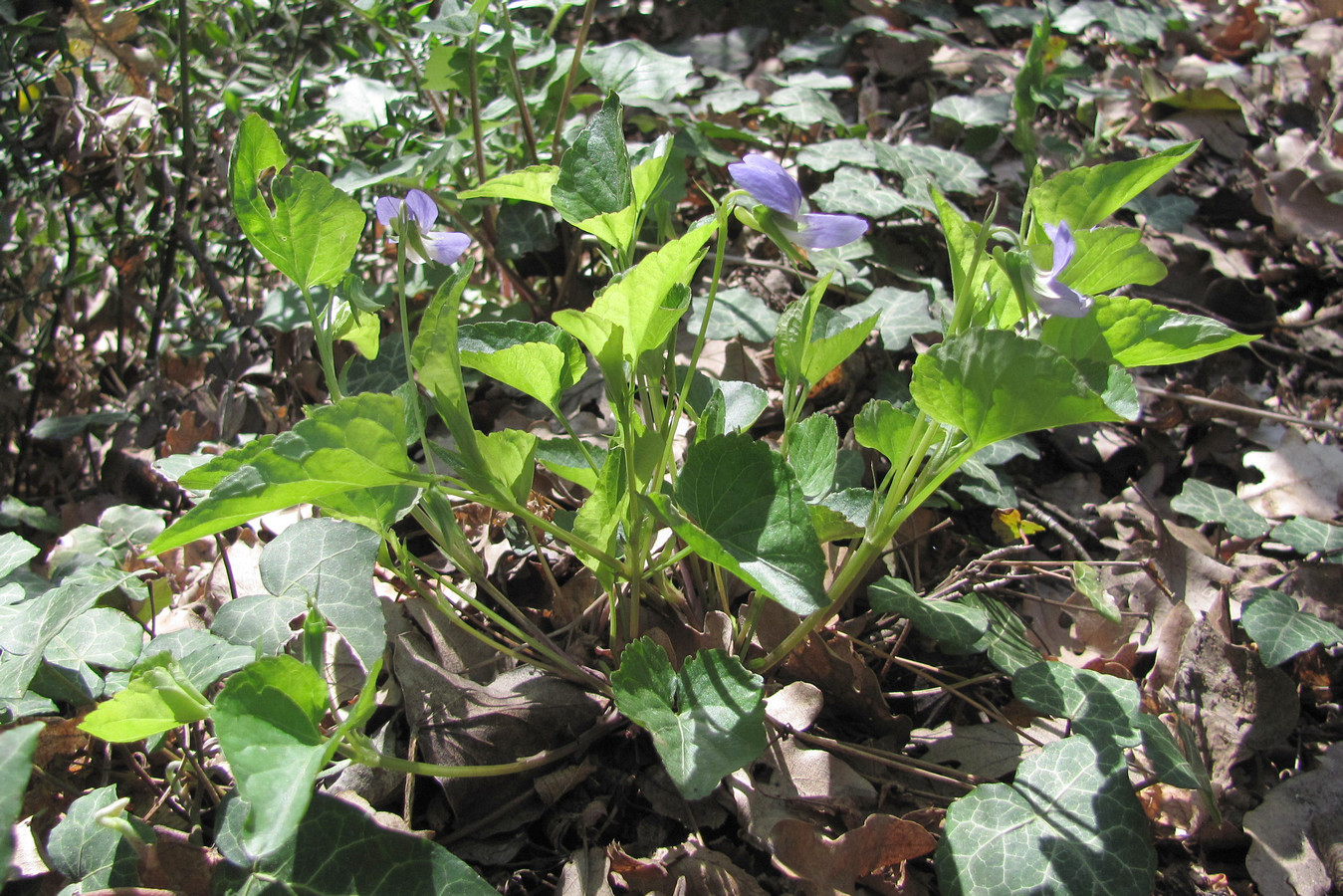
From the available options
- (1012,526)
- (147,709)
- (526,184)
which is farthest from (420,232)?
(1012,526)

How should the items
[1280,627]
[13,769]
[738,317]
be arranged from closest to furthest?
[13,769], [1280,627], [738,317]

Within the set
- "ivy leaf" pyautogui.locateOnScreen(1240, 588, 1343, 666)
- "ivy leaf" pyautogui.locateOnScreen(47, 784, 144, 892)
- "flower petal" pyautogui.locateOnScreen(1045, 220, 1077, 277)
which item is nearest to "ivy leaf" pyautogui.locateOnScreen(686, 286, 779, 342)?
"flower petal" pyautogui.locateOnScreen(1045, 220, 1077, 277)

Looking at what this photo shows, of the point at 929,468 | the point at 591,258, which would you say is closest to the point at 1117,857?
the point at 929,468

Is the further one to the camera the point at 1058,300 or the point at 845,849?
the point at 845,849

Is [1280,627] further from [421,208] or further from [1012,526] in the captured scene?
[421,208]

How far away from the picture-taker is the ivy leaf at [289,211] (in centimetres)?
93

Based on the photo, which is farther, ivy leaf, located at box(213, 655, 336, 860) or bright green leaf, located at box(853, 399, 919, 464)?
bright green leaf, located at box(853, 399, 919, 464)

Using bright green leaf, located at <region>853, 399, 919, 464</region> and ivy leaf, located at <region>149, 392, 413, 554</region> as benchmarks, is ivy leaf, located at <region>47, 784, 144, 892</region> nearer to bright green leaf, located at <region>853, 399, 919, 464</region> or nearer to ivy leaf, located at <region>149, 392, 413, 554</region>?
ivy leaf, located at <region>149, 392, 413, 554</region>

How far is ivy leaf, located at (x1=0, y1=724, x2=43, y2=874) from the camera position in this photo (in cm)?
65

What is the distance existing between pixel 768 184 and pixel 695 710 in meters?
0.64

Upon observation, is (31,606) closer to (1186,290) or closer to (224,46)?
(224,46)

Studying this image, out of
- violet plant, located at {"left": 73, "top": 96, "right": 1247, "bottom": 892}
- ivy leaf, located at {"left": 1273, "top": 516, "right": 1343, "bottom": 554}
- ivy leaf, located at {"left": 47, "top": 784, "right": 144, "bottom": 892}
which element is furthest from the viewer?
ivy leaf, located at {"left": 1273, "top": 516, "right": 1343, "bottom": 554}

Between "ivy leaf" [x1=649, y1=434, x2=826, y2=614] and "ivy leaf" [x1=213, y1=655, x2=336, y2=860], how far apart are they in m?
0.40

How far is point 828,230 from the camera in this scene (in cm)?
101
